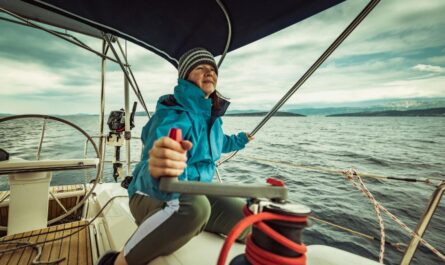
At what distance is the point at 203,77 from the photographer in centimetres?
128

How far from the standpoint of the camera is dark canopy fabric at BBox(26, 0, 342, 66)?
3.88 feet

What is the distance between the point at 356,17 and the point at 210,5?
70 centimetres

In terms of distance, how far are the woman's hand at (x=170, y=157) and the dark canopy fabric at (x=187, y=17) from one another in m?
0.96

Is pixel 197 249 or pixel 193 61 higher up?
pixel 193 61

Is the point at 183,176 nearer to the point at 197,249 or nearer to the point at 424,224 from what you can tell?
the point at 197,249

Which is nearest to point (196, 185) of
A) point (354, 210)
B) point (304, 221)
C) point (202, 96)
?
point (304, 221)

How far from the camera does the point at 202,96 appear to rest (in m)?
1.14

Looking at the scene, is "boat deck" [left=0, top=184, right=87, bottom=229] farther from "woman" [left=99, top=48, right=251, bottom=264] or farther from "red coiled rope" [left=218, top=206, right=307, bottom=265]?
"red coiled rope" [left=218, top=206, right=307, bottom=265]

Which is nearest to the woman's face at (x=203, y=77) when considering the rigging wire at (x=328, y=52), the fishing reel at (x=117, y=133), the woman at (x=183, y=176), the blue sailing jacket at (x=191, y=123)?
the woman at (x=183, y=176)

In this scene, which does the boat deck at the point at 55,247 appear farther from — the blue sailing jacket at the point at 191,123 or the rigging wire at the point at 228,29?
the rigging wire at the point at 228,29

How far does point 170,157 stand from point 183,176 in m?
0.54

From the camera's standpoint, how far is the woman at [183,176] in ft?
2.91

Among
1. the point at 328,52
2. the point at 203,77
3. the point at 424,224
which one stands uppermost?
the point at 328,52

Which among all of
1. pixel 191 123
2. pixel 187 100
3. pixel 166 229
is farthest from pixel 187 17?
pixel 166 229
